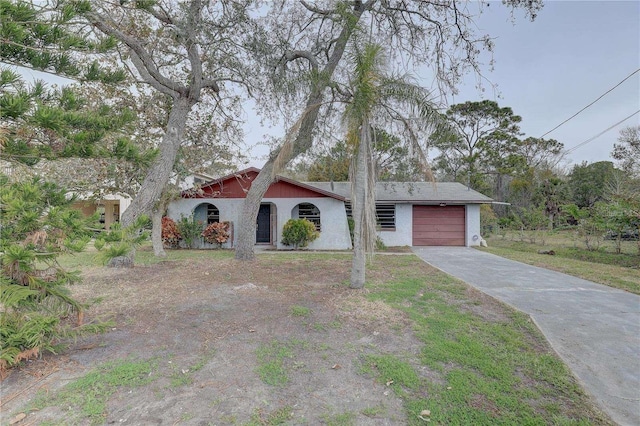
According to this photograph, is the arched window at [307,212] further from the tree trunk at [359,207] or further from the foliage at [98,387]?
the foliage at [98,387]

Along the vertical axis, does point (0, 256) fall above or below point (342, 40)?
below

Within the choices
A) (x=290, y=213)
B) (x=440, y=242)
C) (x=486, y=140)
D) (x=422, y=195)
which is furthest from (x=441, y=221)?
(x=486, y=140)

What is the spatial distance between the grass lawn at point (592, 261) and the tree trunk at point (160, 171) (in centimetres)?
1144

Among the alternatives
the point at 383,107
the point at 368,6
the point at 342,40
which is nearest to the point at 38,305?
the point at 383,107

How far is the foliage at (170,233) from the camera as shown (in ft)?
42.1

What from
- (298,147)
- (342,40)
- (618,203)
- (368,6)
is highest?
(368,6)

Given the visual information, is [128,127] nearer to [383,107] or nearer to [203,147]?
[383,107]

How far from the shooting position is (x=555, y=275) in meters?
8.24

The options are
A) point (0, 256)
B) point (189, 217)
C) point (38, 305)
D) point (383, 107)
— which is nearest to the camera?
point (0, 256)

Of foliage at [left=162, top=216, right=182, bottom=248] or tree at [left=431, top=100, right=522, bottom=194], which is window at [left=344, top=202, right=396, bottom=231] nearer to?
foliage at [left=162, top=216, right=182, bottom=248]

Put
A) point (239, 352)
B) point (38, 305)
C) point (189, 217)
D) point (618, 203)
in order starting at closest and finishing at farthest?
point (38, 305)
point (239, 352)
point (618, 203)
point (189, 217)

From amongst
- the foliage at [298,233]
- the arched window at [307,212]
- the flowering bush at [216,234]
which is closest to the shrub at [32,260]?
the foliage at [298,233]

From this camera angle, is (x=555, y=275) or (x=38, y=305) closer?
(x=38, y=305)

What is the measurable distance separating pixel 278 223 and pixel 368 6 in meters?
8.82
